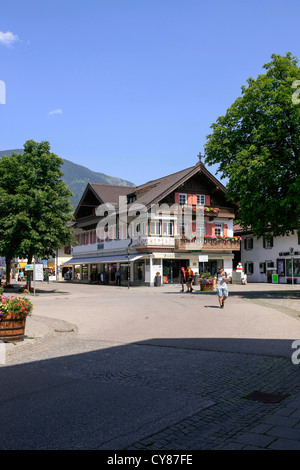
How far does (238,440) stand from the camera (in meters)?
4.27

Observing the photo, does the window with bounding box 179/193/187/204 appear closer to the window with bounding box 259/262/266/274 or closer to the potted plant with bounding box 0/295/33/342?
the window with bounding box 259/262/266/274

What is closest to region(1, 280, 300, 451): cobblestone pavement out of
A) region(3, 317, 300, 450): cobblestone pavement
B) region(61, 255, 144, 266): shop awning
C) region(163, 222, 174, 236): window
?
region(3, 317, 300, 450): cobblestone pavement

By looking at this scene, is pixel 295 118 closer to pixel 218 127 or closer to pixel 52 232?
pixel 218 127

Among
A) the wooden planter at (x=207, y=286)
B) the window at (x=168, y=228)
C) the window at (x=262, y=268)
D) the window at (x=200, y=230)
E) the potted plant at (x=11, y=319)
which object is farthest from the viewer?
the window at (x=262, y=268)

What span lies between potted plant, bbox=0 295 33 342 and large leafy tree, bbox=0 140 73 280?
2028 cm

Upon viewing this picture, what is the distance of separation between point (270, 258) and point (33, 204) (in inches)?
1216

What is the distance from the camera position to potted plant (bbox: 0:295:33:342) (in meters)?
10.4

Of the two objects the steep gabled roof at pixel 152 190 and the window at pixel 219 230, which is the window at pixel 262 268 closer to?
the window at pixel 219 230

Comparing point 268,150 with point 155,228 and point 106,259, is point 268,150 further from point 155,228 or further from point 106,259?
point 106,259

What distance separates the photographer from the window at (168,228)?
46781mm

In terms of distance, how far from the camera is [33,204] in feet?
100

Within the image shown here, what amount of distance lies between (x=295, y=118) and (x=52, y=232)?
1753 centimetres

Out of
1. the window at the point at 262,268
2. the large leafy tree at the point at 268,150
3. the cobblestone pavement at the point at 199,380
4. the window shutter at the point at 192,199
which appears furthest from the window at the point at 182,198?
the cobblestone pavement at the point at 199,380

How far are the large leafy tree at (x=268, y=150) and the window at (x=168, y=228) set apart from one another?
19867 mm
